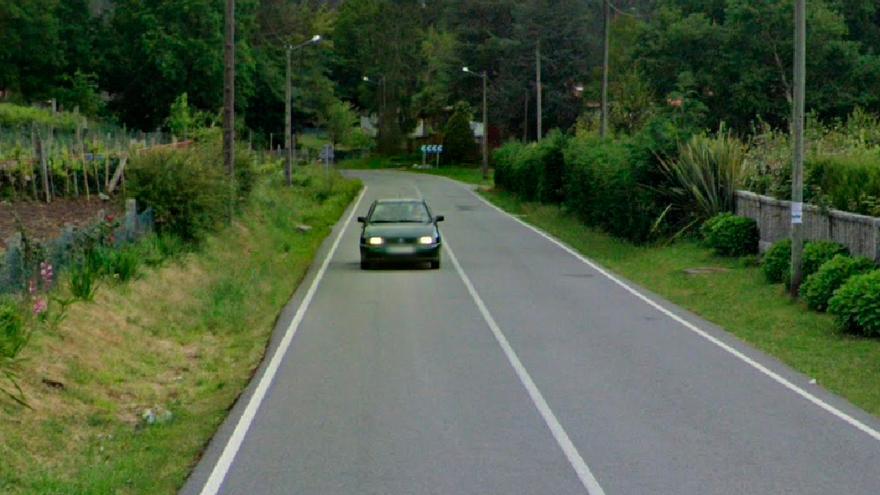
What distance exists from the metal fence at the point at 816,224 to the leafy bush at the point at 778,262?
58cm

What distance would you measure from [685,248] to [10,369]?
69.7ft

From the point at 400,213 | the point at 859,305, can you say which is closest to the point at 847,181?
the point at 859,305

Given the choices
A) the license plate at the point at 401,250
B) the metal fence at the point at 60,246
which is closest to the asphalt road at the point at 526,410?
the metal fence at the point at 60,246

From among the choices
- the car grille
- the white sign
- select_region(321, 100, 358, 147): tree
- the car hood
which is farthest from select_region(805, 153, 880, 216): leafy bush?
select_region(321, 100, 358, 147): tree

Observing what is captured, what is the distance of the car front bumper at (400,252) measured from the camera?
2816 cm

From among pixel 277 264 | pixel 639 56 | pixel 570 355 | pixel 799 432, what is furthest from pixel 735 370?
pixel 639 56

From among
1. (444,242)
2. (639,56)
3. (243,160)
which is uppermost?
(639,56)

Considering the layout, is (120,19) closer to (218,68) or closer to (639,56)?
(218,68)

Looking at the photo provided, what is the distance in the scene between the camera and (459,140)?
103m

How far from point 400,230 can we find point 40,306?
14.5m

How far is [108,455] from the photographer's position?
11109 millimetres

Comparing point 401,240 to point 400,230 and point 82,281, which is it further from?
point 82,281

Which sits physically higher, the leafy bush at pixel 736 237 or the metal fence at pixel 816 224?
the metal fence at pixel 816 224

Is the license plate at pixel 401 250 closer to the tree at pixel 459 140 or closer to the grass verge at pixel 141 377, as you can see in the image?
the grass verge at pixel 141 377
